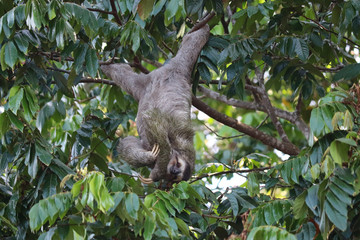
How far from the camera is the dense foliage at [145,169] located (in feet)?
11.4

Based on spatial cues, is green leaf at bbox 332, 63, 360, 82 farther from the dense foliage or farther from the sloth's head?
the sloth's head

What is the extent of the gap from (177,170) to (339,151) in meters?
2.00

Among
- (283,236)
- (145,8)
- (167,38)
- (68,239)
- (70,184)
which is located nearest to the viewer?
(283,236)

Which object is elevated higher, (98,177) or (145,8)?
(145,8)

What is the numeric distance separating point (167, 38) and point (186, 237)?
3.12 metres

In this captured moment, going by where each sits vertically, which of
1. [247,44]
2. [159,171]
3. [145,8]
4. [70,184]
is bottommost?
[159,171]

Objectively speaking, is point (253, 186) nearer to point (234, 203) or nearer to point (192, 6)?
point (234, 203)

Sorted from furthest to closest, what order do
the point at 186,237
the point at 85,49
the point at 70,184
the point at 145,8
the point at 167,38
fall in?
the point at 167,38 < the point at 85,49 < the point at 145,8 < the point at 70,184 < the point at 186,237

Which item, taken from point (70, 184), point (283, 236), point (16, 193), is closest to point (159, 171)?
point (70, 184)

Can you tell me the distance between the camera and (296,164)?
426cm

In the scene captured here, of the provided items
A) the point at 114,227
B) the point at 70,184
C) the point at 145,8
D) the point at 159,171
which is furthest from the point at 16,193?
the point at 145,8

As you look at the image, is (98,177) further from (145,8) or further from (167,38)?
(167,38)

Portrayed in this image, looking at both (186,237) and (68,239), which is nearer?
(68,239)

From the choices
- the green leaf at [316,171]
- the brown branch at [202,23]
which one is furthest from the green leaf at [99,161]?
the green leaf at [316,171]
